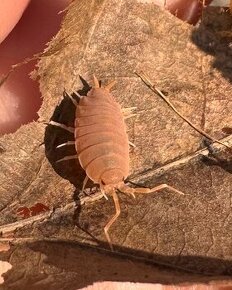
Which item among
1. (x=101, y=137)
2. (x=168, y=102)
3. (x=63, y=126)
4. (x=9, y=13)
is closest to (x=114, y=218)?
(x=101, y=137)

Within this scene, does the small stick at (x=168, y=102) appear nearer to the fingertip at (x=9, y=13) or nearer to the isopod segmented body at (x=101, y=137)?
the isopod segmented body at (x=101, y=137)

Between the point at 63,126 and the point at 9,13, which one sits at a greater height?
the point at 9,13

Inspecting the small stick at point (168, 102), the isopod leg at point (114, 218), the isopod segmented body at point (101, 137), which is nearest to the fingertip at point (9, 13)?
the isopod segmented body at point (101, 137)

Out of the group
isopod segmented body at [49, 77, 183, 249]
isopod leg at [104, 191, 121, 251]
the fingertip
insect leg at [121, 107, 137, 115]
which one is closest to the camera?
isopod leg at [104, 191, 121, 251]

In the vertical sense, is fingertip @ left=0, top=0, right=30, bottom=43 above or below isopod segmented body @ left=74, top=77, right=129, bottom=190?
above

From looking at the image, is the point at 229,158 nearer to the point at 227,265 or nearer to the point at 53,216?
the point at 227,265

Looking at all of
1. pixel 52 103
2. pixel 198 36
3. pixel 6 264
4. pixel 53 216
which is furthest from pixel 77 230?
pixel 198 36

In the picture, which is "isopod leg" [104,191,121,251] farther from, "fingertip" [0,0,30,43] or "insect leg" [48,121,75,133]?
"fingertip" [0,0,30,43]

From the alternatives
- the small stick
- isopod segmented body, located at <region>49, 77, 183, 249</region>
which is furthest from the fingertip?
the small stick

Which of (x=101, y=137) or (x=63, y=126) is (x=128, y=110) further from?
(x=63, y=126)
